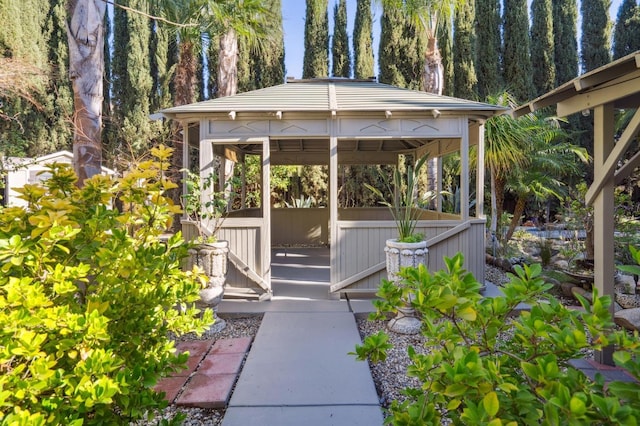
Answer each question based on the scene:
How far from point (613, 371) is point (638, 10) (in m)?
Result: 20.5

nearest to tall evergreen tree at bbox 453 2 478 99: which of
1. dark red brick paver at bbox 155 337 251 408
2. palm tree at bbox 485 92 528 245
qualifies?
palm tree at bbox 485 92 528 245

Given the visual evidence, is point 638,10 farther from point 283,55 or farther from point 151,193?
point 151,193

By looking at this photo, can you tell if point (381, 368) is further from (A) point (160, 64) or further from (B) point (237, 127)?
(A) point (160, 64)

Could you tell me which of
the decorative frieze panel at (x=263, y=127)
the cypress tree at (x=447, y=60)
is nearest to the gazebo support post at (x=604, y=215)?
the decorative frieze panel at (x=263, y=127)

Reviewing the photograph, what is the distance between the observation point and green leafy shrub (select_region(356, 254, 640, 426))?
36.3 inches

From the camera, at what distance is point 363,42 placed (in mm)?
16328

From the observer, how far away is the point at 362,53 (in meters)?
16.2

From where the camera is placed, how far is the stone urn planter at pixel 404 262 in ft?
12.8

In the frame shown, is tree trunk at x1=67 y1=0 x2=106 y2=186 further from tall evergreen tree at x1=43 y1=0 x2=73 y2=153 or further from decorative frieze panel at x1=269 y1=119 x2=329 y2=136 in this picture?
tall evergreen tree at x1=43 y1=0 x2=73 y2=153

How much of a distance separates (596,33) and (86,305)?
74.1ft

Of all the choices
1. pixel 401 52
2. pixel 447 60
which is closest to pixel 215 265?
pixel 401 52

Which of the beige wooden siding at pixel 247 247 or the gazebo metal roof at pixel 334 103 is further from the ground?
the gazebo metal roof at pixel 334 103

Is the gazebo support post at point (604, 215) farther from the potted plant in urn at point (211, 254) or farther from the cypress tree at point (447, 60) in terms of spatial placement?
the cypress tree at point (447, 60)

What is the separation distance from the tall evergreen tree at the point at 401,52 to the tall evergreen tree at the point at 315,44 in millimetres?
2662
